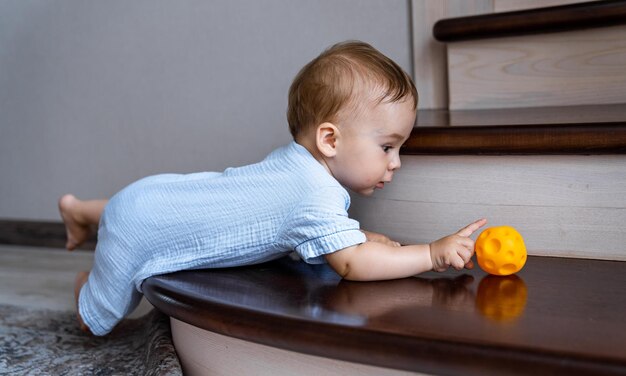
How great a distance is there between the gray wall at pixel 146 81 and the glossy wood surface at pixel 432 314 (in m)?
0.90

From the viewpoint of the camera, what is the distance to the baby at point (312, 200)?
100cm

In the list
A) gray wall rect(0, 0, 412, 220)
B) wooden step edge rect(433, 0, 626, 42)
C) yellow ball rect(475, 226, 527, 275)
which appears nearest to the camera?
yellow ball rect(475, 226, 527, 275)

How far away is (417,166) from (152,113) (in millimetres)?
1190

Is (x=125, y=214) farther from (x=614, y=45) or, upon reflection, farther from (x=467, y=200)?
(x=614, y=45)

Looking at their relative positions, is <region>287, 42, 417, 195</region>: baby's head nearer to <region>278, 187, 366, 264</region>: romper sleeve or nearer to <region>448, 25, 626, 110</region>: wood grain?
<region>278, 187, 366, 264</region>: romper sleeve

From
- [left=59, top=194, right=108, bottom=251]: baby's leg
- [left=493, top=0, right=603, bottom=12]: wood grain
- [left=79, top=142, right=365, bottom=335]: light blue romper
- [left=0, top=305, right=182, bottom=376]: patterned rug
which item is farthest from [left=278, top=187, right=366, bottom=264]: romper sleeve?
[left=493, top=0, right=603, bottom=12]: wood grain

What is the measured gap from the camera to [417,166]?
118 centimetres

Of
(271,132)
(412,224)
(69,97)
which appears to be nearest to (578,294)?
(412,224)

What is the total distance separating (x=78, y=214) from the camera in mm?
1481

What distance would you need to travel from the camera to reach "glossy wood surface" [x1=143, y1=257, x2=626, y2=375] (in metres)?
0.70

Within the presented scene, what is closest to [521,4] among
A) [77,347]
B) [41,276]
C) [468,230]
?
[468,230]

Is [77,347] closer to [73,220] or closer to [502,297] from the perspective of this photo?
[73,220]

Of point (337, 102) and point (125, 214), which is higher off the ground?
point (337, 102)

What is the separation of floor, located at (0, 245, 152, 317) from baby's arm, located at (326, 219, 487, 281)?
82 cm
